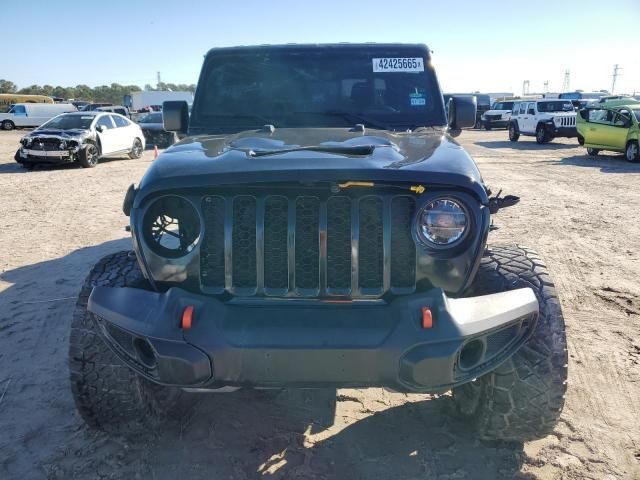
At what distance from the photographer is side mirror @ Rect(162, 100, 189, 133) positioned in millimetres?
3889

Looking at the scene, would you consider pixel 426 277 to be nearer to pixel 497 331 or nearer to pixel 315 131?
pixel 497 331

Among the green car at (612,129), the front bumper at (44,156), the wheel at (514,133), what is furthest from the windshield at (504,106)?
the front bumper at (44,156)

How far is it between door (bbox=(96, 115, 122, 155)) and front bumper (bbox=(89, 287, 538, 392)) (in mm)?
14729

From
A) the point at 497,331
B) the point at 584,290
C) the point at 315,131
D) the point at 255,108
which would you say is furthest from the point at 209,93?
the point at 584,290

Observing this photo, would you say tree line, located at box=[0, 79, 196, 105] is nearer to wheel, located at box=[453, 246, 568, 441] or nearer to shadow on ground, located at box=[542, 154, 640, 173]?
shadow on ground, located at box=[542, 154, 640, 173]

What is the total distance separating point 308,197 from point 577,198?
8.73 metres

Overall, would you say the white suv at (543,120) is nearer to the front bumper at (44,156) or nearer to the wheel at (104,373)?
the front bumper at (44,156)

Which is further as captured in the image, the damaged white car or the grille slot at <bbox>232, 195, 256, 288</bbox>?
the damaged white car

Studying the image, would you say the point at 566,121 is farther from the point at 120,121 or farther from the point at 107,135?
the point at 107,135

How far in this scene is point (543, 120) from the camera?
21609 mm

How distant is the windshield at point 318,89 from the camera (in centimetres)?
368

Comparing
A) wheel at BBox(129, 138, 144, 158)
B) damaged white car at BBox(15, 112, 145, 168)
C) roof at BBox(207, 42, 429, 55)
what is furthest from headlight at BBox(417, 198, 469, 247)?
wheel at BBox(129, 138, 144, 158)

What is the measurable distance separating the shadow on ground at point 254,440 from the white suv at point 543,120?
20.9 metres

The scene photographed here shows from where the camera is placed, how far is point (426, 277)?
227 cm
